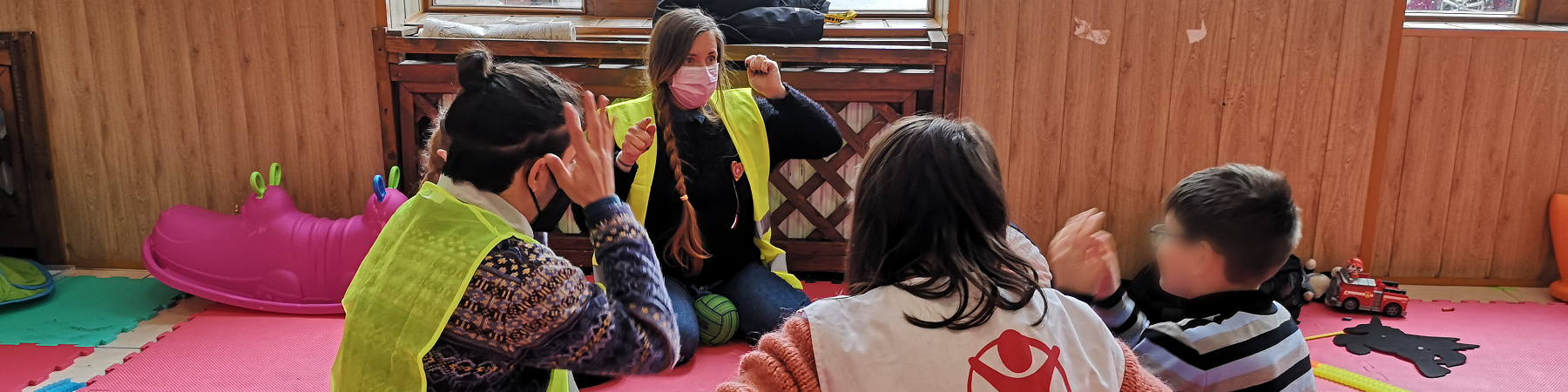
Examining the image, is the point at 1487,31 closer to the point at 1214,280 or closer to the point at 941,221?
the point at 1214,280

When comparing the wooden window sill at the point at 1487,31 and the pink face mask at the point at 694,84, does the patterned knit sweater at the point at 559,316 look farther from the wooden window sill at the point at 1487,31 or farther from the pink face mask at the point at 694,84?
the wooden window sill at the point at 1487,31

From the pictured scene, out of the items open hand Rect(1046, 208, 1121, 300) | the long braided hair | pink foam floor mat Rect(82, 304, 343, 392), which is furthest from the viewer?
pink foam floor mat Rect(82, 304, 343, 392)

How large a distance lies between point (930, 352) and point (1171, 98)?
256 cm

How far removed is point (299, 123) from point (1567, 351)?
A: 4.09 m

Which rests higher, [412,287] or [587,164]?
[587,164]

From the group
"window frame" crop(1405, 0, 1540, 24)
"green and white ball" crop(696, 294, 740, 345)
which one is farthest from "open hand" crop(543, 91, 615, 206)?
"window frame" crop(1405, 0, 1540, 24)

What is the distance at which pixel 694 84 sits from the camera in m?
2.62

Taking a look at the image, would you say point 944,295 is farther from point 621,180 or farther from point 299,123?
point 299,123

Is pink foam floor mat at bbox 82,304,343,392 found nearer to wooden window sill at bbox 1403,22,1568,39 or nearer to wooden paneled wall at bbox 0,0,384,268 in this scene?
wooden paneled wall at bbox 0,0,384,268

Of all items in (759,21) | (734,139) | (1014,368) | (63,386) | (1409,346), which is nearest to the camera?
(1014,368)

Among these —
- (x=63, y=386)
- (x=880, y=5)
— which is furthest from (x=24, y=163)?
(x=880, y=5)

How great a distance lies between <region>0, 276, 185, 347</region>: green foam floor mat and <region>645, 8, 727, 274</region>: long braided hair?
1.74 meters

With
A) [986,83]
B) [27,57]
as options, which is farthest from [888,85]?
[27,57]

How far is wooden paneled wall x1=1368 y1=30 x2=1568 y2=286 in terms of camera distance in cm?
336
